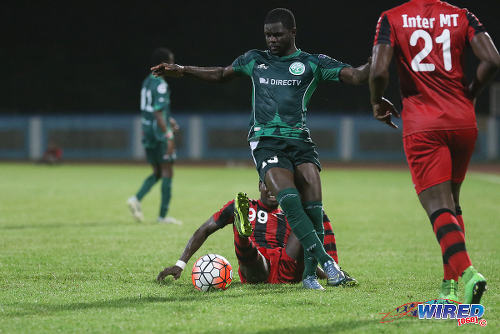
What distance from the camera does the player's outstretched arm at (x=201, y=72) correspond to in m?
6.16

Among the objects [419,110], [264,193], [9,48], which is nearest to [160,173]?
[264,193]

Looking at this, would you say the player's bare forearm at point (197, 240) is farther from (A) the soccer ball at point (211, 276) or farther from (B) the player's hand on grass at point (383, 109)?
(B) the player's hand on grass at point (383, 109)

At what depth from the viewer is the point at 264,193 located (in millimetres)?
6496

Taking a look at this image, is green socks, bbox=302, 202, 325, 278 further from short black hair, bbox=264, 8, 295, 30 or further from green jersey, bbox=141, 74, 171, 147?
green jersey, bbox=141, 74, 171, 147

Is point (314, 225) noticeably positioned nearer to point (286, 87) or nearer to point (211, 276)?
point (211, 276)

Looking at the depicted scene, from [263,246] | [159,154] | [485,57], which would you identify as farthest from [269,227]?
[159,154]

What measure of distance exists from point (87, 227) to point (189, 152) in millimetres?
29600

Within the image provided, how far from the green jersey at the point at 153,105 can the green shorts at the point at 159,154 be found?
0.20 ft

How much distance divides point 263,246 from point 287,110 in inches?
55.4

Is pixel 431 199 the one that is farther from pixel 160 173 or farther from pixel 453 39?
pixel 160 173

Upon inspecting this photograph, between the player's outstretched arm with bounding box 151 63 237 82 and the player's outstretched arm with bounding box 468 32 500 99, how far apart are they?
2.17 metres

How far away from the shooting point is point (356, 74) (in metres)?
5.70

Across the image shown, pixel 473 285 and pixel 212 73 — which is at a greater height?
pixel 212 73

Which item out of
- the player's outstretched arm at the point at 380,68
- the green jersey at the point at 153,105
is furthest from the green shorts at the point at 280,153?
the green jersey at the point at 153,105
